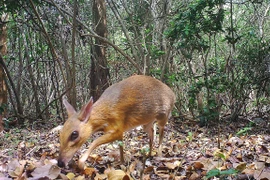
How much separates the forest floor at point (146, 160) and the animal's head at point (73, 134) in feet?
0.53

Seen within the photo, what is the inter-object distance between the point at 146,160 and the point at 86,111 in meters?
1.08

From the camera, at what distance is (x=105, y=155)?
5.21m

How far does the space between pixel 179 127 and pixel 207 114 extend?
0.81 m

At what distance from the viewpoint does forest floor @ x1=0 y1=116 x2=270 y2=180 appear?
3412mm

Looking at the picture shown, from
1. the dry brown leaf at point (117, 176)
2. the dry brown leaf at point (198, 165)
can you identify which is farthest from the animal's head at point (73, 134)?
the dry brown leaf at point (198, 165)

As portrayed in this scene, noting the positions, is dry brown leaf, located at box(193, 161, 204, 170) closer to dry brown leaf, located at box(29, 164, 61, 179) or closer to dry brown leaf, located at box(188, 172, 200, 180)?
dry brown leaf, located at box(188, 172, 200, 180)

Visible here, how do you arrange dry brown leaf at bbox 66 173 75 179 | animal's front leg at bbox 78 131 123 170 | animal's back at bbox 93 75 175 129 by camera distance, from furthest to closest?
animal's back at bbox 93 75 175 129
animal's front leg at bbox 78 131 123 170
dry brown leaf at bbox 66 173 75 179

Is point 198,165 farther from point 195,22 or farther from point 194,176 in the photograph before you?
point 195,22

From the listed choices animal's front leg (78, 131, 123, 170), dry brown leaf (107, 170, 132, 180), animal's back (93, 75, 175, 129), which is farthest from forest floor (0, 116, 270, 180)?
animal's back (93, 75, 175, 129)

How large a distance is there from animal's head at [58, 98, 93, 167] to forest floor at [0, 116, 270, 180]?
0.53 feet

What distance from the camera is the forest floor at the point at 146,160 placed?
11.2 ft

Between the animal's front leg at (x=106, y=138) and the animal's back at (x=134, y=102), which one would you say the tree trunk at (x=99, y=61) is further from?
the animal's front leg at (x=106, y=138)

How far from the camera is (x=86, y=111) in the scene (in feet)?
13.4

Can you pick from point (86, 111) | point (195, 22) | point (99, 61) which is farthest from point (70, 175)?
point (99, 61)
